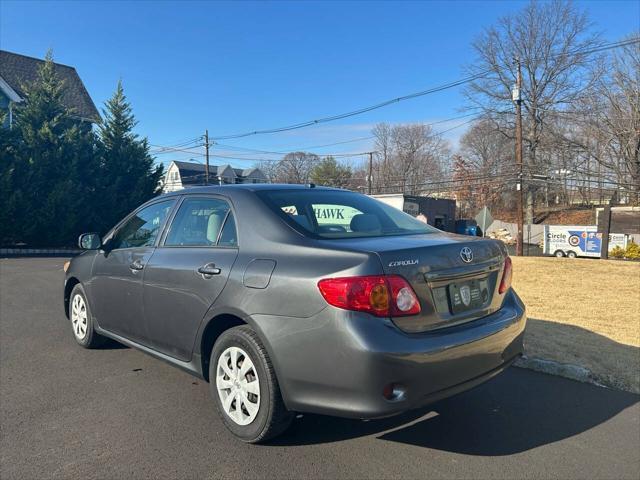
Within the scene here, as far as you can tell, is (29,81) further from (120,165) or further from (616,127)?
(616,127)

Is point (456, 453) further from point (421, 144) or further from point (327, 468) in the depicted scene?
point (421, 144)

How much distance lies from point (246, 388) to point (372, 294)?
1.10m

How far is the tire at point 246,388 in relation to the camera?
9.18ft

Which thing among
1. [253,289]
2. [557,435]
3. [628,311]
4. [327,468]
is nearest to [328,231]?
[253,289]

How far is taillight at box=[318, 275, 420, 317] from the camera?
2500 millimetres

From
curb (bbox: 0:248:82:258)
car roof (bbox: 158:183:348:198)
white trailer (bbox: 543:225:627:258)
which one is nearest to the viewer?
car roof (bbox: 158:183:348:198)

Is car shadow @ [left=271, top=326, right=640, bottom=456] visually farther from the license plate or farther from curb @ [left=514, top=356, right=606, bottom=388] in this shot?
the license plate

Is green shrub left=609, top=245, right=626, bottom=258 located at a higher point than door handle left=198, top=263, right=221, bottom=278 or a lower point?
lower

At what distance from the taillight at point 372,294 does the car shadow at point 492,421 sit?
3.65 ft

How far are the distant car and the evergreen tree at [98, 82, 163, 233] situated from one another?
777 inches

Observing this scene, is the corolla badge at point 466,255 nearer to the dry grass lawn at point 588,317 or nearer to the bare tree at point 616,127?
the dry grass lawn at point 588,317

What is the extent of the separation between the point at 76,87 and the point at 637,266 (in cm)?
3068

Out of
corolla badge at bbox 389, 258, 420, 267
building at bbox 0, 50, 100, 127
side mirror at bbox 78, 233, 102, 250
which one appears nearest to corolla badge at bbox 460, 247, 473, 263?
corolla badge at bbox 389, 258, 420, 267

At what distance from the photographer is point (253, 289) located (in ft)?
9.48
